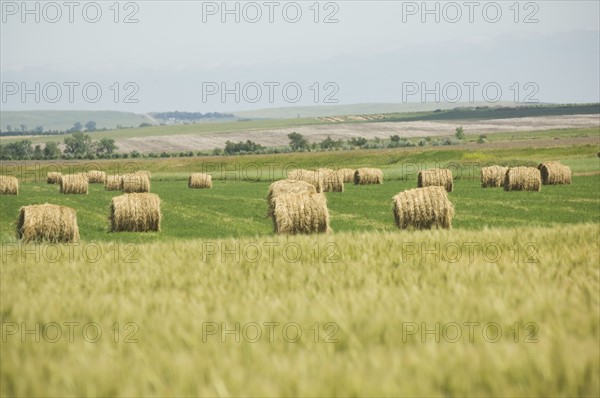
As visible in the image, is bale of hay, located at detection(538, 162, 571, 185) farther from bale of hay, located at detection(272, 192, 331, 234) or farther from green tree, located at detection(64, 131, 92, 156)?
green tree, located at detection(64, 131, 92, 156)

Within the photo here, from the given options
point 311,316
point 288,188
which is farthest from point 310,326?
point 288,188

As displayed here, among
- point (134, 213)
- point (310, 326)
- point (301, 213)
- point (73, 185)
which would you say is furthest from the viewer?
point (73, 185)

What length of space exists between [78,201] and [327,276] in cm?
3310

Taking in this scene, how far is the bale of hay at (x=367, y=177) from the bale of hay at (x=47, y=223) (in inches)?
1287

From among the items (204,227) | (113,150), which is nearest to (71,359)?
(204,227)

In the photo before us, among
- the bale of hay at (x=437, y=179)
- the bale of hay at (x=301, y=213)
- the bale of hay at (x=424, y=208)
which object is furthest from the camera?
the bale of hay at (x=437, y=179)

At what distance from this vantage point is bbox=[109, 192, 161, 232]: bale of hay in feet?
76.7

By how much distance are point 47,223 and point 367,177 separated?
33625 millimetres

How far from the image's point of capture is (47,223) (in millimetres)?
19359

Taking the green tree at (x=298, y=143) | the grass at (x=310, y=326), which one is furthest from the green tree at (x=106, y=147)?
the grass at (x=310, y=326)

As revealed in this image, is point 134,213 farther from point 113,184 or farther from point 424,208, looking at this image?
point 113,184

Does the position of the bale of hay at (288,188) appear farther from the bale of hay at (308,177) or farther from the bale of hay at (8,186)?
the bale of hay at (8,186)

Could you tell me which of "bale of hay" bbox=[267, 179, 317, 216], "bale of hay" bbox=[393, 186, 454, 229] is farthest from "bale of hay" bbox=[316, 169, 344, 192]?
"bale of hay" bbox=[393, 186, 454, 229]

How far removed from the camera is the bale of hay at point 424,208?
2036cm
